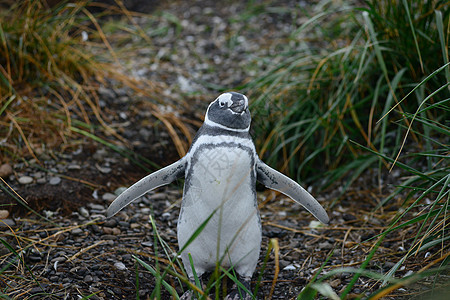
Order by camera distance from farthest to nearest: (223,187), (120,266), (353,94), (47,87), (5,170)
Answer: (47,87) → (353,94) → (5,170) → (120,266) → (223,187)

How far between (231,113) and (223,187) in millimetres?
299

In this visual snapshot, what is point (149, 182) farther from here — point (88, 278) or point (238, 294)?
point (238, 294)

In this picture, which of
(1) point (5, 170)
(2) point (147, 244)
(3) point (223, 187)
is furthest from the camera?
(1) point (5, 170)

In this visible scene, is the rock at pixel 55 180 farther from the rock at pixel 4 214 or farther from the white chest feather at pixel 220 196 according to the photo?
the white chest feather at pixel 220 196

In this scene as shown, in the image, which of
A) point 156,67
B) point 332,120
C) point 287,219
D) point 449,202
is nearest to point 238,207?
point 449,202

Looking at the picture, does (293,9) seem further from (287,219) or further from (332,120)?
(287,219)

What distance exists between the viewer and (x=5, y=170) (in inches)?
120

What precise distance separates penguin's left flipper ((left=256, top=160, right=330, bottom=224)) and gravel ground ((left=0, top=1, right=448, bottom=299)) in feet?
0.95

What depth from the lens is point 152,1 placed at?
605cm

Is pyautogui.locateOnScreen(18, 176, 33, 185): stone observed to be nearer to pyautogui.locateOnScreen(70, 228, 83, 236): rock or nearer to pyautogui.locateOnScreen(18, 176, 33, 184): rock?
pyautogui.locateOnScreen(18, 176, 33, 184): rock

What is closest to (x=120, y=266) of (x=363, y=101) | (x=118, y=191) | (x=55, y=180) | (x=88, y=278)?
(x=88, y=278)

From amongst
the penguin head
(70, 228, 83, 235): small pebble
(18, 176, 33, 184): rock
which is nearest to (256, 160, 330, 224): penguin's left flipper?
the penguin head

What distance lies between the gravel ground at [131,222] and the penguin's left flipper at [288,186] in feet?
0.95

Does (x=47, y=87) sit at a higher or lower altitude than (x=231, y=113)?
lower
